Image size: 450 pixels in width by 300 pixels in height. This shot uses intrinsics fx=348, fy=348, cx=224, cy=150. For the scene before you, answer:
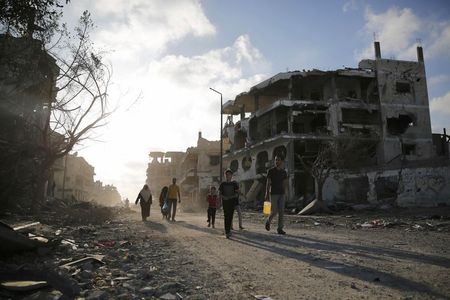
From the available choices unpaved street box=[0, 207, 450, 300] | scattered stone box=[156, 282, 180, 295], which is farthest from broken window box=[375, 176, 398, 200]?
scattered stone box=[156, 282, 180, 295]

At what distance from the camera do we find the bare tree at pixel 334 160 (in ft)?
72.6

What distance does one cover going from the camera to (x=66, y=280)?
3.62 m

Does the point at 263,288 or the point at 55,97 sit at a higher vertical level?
the point at 55,97

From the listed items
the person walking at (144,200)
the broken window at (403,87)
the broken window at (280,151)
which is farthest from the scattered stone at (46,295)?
the broken window at (403,87)

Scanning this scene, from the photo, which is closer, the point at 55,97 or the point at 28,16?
the point at 28,16

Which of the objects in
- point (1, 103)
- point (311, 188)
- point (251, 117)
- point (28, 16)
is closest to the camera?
point (28, 16)

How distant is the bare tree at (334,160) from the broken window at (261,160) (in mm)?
4613

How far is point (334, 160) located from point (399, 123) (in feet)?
52.7

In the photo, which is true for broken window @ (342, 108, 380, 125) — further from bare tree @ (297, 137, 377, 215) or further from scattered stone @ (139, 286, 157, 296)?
scattered stone @ (139, 286, 157, 296)

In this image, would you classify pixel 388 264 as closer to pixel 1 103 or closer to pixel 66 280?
pixel 66 280

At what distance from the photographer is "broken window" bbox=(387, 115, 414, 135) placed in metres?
36.6

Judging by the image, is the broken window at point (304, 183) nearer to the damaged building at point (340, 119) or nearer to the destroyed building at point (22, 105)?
the damaged building at point (340, 119)

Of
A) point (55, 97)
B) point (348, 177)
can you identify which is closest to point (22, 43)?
point (55, 97)

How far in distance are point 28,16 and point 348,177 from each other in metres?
26.1
